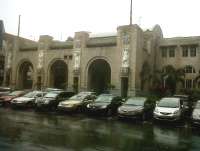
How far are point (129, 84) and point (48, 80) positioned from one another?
43.8 ft

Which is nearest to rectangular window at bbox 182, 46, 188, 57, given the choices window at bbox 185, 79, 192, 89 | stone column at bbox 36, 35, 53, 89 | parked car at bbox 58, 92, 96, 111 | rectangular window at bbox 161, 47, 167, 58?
rectangular window at bbox 161, 47, 167, 58

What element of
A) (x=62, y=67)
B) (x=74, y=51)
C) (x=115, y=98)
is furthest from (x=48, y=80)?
(x=115, y=98)

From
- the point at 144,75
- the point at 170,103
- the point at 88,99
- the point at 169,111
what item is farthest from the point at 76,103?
the point at 144,75

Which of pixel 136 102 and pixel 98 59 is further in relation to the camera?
pixel 98 59

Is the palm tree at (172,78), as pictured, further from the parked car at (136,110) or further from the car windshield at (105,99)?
the parked car at (136,110)

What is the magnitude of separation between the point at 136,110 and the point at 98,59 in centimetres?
2025

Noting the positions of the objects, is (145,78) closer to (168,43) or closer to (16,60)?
(168,43)

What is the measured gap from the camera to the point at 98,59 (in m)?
38.6

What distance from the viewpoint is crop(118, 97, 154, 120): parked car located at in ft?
62.0

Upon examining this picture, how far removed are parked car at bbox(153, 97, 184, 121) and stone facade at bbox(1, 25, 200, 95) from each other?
607 inches

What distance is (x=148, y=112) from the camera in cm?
2031

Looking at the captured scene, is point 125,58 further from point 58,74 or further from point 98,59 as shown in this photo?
point 58,74

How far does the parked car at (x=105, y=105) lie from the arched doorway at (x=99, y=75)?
55.5 feet

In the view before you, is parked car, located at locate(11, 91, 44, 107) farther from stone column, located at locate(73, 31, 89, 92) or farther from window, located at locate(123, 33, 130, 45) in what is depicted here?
window, located at locate(123, 33, 130, 45)
